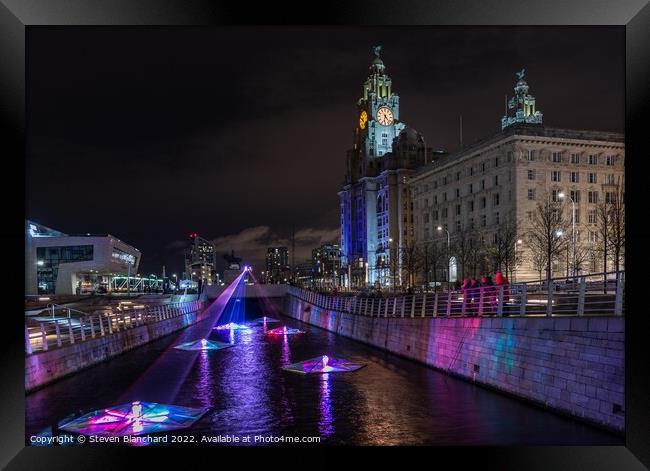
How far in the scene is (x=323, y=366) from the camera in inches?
1065

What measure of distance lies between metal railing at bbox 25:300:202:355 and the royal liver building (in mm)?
91750

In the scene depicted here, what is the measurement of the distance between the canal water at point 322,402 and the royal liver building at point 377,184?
357 feet

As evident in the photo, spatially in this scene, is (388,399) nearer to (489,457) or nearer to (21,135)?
(489,457)

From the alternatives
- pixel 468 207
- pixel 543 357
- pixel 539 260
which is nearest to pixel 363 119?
pixel 468 207

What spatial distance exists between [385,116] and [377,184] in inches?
939

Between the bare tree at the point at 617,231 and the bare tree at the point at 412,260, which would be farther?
the bare tree at the point at 412,260

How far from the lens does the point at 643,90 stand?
1194 cm

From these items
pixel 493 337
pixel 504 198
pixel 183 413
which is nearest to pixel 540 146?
pixel 504 198

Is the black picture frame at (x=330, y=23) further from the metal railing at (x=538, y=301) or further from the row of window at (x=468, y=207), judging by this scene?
A: the row of window at (x=468, y=207)

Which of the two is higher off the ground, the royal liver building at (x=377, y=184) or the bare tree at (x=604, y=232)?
the royal liver building at (x=377, y=184)

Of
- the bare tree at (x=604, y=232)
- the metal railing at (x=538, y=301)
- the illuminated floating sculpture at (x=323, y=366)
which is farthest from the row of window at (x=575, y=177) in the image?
the illuminated floating sculpture at (x=323, y=366)

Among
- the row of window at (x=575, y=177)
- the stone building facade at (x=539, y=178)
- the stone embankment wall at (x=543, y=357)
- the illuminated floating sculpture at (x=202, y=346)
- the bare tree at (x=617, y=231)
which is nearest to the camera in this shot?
the stone embankment wall at (x=543, y=357)

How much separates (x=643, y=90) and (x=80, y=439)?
13.1 meters

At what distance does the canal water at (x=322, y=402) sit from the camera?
15.3 meters
